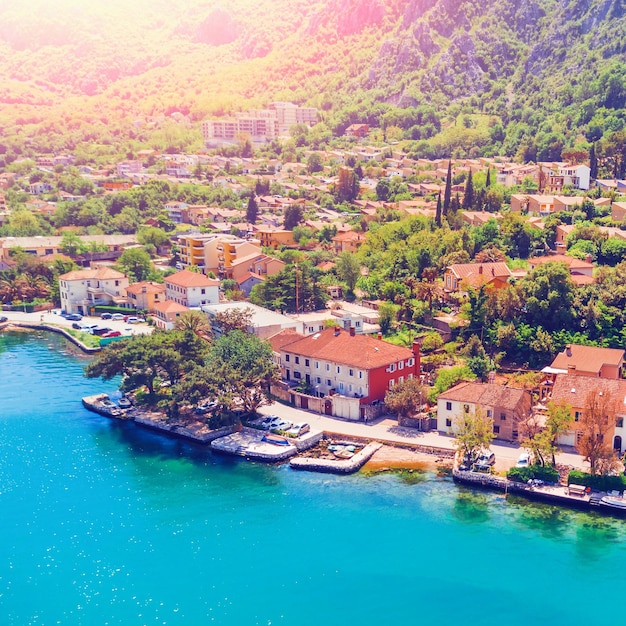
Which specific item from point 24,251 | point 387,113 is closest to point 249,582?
point 24,251

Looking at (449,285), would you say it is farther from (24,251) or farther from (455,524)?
(24,251)

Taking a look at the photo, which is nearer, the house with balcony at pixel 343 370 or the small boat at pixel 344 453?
the small boat at pixel 344 453

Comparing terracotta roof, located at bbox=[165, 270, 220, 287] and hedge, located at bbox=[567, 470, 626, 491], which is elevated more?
terracotta roof, located at bbox=[165, 270, 220, 287]

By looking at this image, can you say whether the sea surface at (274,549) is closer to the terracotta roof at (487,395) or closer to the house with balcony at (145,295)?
the terracotta roof at (487,395)

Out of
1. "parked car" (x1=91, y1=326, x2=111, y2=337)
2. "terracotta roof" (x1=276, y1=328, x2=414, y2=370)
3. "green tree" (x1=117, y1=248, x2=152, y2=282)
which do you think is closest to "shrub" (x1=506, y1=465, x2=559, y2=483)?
"terracotta roof" (x1=276, y1=328, x2=414, y2=370)

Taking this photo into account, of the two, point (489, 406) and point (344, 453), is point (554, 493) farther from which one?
point (344, 453)

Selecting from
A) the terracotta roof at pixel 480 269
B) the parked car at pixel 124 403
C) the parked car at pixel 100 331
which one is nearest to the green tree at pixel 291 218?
the parked car at pixel 100 331

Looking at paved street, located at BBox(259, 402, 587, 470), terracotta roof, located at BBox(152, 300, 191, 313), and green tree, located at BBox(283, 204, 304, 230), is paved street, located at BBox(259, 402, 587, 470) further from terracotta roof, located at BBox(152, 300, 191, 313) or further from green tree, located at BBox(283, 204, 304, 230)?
green tree, located at BBox(283, 204, 304, 230)
